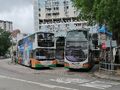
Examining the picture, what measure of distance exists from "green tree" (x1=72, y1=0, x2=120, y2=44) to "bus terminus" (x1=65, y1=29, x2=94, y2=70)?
5.98 feet

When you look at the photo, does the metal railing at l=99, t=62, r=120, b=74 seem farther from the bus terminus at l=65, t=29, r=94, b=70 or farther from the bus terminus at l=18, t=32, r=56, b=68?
the bus terminus at l=18, t=32, r=56, b=68

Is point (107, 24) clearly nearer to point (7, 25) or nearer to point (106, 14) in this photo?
point (106, 14)

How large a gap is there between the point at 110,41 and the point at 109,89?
43.5 ft

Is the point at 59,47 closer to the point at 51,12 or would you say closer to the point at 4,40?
the point at 4,40

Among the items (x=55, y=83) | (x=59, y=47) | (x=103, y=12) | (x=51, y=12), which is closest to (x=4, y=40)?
(x=51, y=12)

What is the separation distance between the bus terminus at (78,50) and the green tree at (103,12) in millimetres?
1822

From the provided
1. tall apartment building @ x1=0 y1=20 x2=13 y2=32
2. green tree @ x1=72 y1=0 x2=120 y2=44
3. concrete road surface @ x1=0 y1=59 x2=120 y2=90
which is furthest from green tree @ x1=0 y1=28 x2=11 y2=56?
concrete road surface @ x1=0 y1=59 x2=120 y2=90

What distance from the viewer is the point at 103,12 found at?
2688 cm

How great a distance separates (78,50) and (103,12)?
21.1ft

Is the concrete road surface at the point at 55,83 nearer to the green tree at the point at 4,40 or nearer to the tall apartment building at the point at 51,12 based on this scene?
the green tree at the point at 4,40

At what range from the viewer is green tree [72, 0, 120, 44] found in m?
26.4

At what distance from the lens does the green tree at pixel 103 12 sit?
2638 centimetres

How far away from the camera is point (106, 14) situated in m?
27.0

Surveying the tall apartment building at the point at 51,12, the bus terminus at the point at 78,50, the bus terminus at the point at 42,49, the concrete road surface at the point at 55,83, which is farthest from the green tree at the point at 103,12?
the tall apartment building at the point at 51,12
